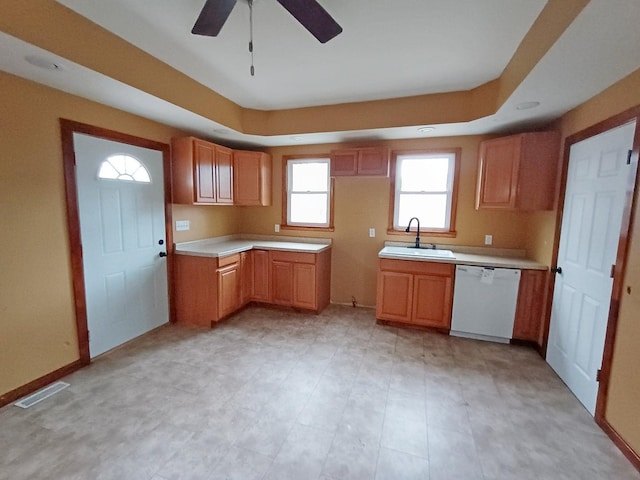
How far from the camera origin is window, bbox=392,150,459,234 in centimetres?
373

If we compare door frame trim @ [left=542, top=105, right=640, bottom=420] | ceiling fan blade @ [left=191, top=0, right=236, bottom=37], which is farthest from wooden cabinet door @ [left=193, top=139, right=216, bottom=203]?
door frame trim @ [left=542, top=105, right=640, bottom=420]

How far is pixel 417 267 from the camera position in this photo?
337 centimetres

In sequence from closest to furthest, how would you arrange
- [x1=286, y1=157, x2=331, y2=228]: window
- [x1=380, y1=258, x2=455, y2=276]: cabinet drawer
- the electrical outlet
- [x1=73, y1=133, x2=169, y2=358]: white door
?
1. [x1=73, y1=133, x2=169, y2=358]: white door
2. [x1=380, y1=258, x2=455, y2=276]: cabinet drawer
3. the electrical outlet
4. [x1=286, y1=157, x2=331, y2=228]: window

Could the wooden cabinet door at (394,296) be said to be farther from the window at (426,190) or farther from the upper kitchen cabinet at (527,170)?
the upper kitchen cabinet at (527,170)

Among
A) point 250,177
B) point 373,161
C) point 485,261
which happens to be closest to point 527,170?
point 485,261

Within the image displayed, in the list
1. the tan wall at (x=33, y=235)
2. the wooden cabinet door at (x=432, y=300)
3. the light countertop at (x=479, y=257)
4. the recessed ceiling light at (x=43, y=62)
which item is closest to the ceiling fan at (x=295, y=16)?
the recessed ceiling light at (x=43, y=62)

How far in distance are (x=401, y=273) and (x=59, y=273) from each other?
325 centimetres

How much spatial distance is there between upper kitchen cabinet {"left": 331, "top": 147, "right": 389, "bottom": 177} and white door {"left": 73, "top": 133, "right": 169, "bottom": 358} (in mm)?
2062

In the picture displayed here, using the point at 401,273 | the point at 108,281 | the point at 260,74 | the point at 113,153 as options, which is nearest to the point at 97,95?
the point at 113,153

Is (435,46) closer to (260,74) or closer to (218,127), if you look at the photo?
(260,74)

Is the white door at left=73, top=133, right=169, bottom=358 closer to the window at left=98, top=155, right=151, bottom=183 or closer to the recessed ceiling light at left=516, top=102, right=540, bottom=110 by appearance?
the window at left=98, top=155, right=151, bottom=183

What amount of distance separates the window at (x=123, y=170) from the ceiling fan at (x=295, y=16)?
1.68 meters

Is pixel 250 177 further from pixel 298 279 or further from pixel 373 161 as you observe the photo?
pixel 373 161

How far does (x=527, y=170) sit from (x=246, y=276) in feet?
11.3
